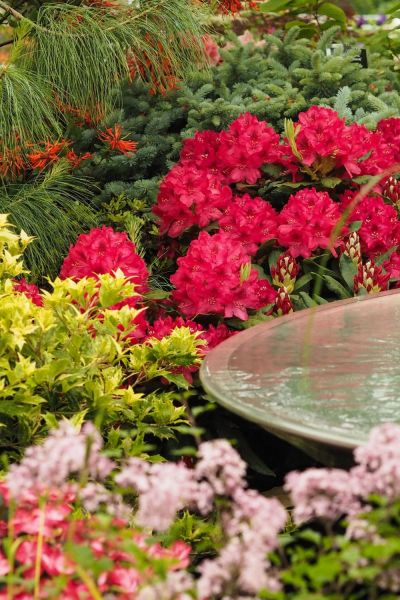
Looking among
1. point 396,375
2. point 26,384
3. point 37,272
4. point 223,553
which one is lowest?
point 37,272

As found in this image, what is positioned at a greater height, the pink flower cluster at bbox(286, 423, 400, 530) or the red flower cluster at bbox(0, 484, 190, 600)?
the pink flower cluster at bbox(286, 423, 400, 530)

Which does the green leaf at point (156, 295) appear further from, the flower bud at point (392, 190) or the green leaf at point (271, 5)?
the green leaf at point (271, 5)

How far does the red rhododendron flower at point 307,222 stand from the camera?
9.72ft

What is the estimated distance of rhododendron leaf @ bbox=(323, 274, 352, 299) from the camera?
2.99 metres

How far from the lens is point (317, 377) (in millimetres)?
1536

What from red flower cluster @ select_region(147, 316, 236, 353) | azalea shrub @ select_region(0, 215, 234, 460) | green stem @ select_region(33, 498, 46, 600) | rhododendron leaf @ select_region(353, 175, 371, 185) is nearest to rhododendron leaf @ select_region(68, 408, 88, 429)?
azalea shrub @ select_region(0, 215, 234, 460)

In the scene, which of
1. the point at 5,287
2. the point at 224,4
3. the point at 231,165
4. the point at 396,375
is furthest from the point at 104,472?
the point at 224,4

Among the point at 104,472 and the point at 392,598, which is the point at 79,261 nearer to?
the point at 104,472

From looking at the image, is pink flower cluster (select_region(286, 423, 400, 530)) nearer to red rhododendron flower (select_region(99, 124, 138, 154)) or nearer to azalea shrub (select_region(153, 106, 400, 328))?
azalea shrub (select_region(153, 106, 400, 328))

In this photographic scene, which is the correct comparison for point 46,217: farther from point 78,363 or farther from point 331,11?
point 331,11

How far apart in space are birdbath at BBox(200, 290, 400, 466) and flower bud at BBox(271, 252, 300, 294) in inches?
35.0

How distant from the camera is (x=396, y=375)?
5.06ft

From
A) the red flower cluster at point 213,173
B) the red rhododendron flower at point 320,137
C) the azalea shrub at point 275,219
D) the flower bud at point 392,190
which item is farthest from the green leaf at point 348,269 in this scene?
the flower bud at point 392,190

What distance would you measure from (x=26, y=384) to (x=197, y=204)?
122 cm
